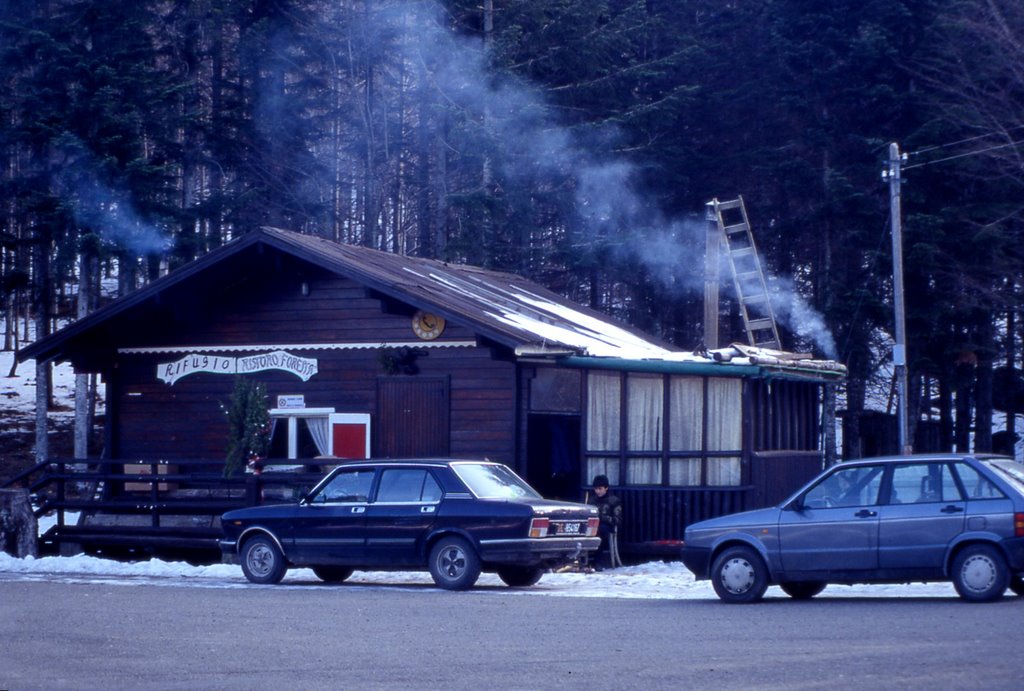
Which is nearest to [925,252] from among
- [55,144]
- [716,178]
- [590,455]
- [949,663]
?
[716,178]

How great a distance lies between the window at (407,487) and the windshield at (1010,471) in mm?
6467

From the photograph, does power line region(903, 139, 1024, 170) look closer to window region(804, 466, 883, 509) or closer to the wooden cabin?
the wooden cabin

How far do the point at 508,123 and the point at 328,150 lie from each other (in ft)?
24.3

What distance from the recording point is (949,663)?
9398 millimetres

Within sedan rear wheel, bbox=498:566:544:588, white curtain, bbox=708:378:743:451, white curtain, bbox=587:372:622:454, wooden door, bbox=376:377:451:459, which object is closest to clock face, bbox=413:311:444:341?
wooden door, bbox=376:377:451:459

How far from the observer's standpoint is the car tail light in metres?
15.9

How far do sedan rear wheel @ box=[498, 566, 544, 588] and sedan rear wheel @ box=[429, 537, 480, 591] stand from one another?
2.03ft

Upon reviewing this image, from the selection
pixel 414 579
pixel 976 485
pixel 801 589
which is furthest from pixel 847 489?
pixel 414 579

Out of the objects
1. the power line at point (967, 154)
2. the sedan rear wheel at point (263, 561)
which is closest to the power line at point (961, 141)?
the power line at point (967, 154)

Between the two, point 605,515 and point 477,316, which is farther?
point 477,316

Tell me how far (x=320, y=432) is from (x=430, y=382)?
2.28 m

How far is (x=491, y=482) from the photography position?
16859mm

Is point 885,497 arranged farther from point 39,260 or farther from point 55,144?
point 39,260

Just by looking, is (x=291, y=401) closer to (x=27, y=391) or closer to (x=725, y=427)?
(x=725, y=427)
